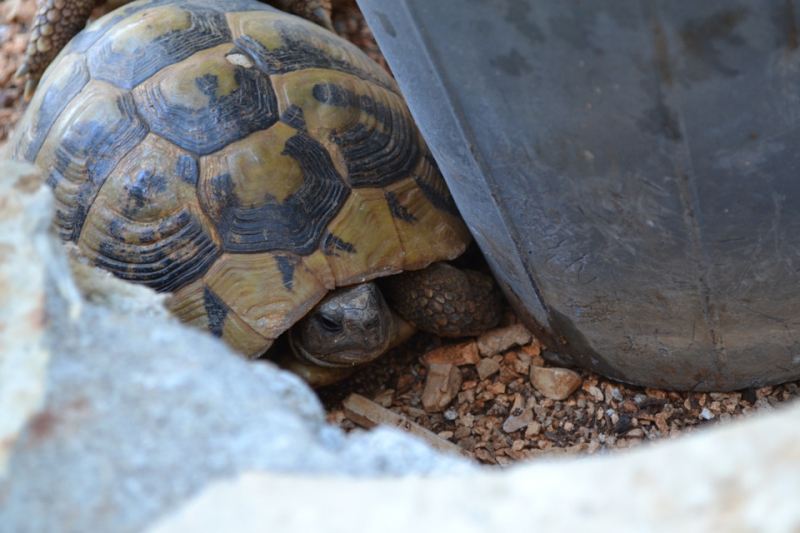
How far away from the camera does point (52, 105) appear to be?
7.69 ft

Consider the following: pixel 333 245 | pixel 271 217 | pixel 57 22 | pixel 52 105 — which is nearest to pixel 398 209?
pixel 333 245

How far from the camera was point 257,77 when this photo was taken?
84.4 inches

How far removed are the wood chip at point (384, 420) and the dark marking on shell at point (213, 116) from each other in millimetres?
885

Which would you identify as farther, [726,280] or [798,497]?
[726,280]

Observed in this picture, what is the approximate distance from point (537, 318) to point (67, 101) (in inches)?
65.9

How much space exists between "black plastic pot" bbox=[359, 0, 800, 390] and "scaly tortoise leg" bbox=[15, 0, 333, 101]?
1612 mm

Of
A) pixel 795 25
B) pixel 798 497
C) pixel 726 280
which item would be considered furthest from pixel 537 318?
pixel 798 497

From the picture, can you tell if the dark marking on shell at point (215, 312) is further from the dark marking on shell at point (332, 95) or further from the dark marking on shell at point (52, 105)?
the dark marking on shell at point (52, 105)

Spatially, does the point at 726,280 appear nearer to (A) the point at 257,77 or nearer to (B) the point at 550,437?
(B) the point at 550,437

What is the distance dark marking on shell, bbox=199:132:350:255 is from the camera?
2015mm

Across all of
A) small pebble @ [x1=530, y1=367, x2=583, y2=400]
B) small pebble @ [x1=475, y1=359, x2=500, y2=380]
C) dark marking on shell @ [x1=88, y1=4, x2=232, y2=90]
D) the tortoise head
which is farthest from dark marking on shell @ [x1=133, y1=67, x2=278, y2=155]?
small pebble @ [x1=530, y1=367, x2=583, y2=400]

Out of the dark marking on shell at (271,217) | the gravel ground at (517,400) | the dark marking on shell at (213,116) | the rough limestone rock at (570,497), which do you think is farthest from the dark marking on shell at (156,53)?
the rough limestone rock at (570,497)

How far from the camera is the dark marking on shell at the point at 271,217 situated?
202 centimetres

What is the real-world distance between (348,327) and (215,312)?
39 centimetres
